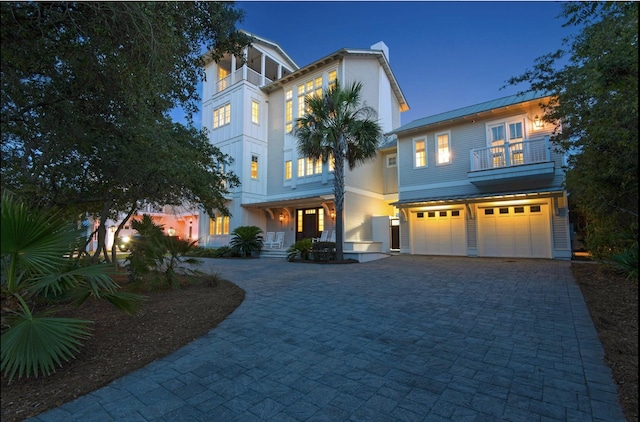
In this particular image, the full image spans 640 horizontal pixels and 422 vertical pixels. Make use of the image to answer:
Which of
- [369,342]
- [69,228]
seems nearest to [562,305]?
[369,342]

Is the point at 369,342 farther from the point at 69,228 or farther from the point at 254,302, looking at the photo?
the point at 69,228

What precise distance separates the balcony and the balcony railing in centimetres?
1453

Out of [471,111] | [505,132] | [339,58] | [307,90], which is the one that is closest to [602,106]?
[505,132]

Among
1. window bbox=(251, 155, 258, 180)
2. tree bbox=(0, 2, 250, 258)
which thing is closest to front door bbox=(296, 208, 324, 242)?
window bbox=(251, 155, 258, 180)

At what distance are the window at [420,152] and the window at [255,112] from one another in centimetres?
1043

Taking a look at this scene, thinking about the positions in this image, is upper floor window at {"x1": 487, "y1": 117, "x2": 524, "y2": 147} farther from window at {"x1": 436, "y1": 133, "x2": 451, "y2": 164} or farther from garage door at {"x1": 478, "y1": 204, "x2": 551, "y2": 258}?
garage door at {"x1": 478, "y1": 204, "x2": 551, "y2": 258}

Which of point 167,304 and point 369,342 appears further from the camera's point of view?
point 167,304

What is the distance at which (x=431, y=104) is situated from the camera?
26297mm

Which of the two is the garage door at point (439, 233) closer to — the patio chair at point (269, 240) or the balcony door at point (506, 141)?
the balcony door at point (506, 141)

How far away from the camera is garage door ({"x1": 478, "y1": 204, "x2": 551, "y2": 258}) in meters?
12.2

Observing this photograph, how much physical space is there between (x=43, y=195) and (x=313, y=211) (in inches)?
518

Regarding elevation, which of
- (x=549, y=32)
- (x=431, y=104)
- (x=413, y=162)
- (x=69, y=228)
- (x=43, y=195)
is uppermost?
(x=431, y=104)

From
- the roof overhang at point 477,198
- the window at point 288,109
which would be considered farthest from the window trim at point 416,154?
the window at point 288,109

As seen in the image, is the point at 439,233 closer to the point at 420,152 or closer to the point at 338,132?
A: the point at 420,152
